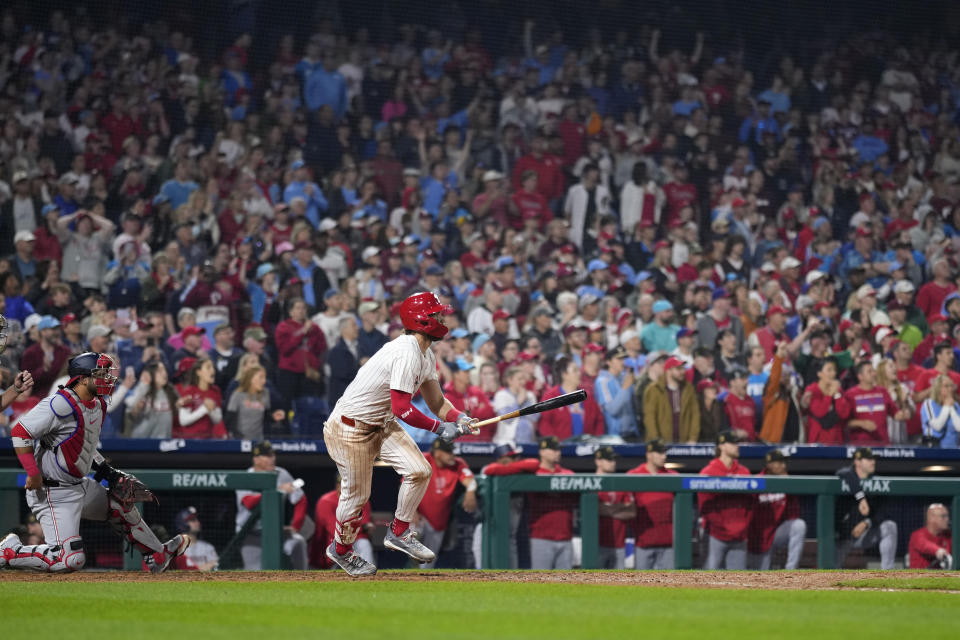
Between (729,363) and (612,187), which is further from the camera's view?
(612,187)

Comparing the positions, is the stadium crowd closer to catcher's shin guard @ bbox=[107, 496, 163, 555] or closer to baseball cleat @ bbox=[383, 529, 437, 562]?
catcher's shin guard @ bbox=[107, 496, 163, 555]

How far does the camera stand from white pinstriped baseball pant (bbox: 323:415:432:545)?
7.16m

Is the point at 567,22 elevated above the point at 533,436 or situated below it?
above

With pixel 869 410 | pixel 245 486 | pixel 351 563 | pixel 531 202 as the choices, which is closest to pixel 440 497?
pixel 245 486

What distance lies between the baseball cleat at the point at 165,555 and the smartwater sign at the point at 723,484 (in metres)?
3.87

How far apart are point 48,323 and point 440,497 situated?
Result: 3.88 m

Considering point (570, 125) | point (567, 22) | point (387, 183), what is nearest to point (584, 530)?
point (387, 183)

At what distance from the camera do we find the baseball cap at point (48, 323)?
1098 cm

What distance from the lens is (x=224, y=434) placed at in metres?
10.8

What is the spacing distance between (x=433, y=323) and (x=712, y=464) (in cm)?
371

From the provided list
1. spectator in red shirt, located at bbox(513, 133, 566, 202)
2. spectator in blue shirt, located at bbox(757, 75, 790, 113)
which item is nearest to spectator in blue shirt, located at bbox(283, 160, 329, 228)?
spectator in red shirt, located at bbox(513, 133, 566, 202)

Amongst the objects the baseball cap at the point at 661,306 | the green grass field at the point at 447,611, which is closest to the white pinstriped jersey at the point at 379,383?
the green grass field at the point at 447,611

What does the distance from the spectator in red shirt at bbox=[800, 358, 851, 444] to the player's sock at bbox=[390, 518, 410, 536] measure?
5.88m

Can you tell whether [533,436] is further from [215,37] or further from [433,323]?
[215,37]
